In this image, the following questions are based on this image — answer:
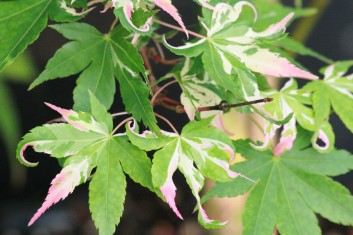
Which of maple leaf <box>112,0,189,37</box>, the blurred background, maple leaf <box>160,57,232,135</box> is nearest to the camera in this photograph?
maple leaf <box>112,0,189,37</box>

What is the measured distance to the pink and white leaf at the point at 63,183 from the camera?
588 millimetres

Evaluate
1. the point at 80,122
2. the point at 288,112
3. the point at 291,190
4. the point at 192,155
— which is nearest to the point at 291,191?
the point at 291,190

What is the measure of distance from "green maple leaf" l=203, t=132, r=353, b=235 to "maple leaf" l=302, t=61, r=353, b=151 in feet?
0.14

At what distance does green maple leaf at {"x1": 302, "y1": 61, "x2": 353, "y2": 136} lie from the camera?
2.49 ft

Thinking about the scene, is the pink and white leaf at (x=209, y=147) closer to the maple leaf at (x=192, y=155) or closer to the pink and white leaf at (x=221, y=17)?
the maple leaf at (x=192, y=155)

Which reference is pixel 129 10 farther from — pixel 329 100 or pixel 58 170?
pixel 58 170

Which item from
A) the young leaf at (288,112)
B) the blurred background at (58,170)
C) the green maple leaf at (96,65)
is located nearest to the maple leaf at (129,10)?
Answer: the green maple leaf at (96,65)

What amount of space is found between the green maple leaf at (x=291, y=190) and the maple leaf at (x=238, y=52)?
163mm

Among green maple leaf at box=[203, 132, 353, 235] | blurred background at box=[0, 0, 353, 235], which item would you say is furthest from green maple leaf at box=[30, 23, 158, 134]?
blurred background at box=[0, 0, 353, 235]

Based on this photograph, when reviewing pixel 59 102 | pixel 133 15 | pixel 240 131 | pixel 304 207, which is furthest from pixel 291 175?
pixel 59 102

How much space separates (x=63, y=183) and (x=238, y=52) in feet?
0.78

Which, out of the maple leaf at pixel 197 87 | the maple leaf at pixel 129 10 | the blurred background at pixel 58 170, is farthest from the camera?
the blurred background at pixel 58 170

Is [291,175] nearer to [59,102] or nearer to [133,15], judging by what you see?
[133,15]

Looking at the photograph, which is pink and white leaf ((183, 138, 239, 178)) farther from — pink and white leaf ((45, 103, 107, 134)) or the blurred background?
the blurred background
